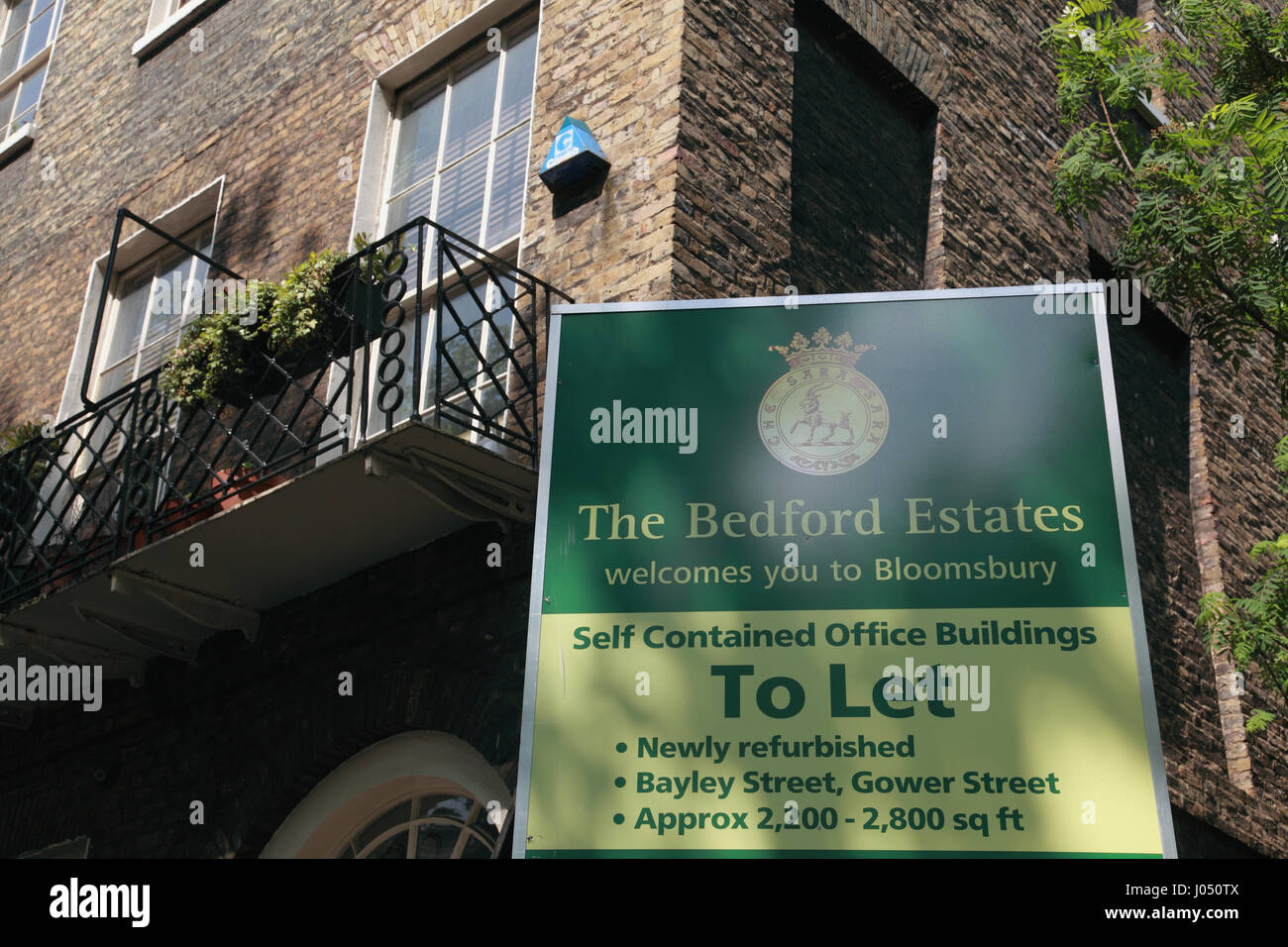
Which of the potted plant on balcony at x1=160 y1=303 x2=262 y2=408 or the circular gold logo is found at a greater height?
the potted plant on balcony at x1=160 y1=303 x2=262 y2=408

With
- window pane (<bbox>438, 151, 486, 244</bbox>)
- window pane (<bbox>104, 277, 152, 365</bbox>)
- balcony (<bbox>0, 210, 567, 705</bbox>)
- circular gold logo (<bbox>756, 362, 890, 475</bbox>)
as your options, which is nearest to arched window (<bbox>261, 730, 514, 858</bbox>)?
balcony (<bbox>0, 210, 567, 705</bbox>)

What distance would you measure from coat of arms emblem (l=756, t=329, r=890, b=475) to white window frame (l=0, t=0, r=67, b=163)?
1006 centimetres

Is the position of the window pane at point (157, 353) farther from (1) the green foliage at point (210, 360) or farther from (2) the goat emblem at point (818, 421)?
(2) the goat emblem at point (818, 421)

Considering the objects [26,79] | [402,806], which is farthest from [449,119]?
[26,79]

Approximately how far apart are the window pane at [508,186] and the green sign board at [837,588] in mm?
3031

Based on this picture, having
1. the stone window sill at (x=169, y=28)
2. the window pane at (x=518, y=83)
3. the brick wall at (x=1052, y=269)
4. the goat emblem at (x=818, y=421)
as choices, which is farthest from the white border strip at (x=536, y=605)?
the stone window sill at (x=169, y=28)

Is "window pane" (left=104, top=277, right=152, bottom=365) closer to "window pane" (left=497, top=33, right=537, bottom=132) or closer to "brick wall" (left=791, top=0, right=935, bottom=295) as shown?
"window pane" (left=497, top=33, right=537, bottom=132)

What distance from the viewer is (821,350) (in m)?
4.83

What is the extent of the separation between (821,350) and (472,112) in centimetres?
452

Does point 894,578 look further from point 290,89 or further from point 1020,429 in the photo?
point 290,89

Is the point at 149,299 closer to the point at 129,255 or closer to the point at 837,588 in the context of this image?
the point at 129,255

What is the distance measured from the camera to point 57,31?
12953 mm

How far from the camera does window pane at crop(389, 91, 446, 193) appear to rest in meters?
8.73

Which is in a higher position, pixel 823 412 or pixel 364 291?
pixel 364 291
